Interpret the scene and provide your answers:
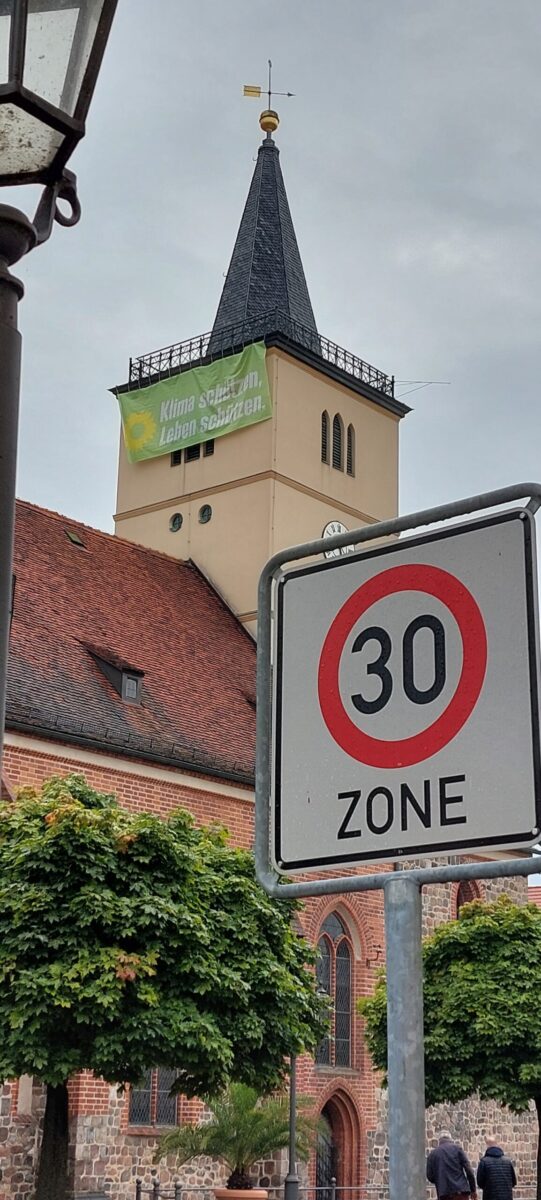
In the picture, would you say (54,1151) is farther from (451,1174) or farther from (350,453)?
(350,453)

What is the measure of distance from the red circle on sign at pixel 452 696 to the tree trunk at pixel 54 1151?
15391 millimetres

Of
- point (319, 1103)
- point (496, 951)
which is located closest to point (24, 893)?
point (496, 951)

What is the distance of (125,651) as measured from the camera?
92.5 ft

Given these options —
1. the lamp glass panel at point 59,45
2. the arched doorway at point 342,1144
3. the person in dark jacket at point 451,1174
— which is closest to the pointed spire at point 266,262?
the arched doorway at point 342,1144

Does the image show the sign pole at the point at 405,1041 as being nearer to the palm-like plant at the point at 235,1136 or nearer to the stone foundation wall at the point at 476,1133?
the palm-like plant at the point at 235,1136

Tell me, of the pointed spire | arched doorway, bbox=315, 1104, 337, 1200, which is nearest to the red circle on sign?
arched doorway, bbox=315, 1104, 337, 1200

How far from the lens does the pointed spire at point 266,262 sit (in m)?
37.5

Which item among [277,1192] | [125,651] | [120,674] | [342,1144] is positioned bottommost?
[277,1192]

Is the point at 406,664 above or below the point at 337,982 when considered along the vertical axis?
below

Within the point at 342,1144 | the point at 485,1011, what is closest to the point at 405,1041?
the point at 485,1011

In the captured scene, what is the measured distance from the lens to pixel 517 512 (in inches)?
89.4

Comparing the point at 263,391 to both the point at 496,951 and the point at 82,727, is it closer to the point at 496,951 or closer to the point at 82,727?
the point at 82,727

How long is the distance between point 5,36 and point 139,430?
34.3 meters

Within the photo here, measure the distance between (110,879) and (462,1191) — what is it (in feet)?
19.9
